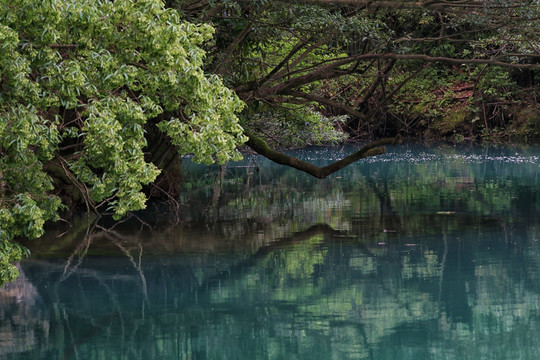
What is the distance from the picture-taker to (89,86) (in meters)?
9.23

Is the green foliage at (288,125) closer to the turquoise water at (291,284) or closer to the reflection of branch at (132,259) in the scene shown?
the turquoise water at (291,284)

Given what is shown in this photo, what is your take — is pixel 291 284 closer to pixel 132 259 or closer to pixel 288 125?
pixel 132 259

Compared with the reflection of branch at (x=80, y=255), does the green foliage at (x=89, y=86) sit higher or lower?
higher

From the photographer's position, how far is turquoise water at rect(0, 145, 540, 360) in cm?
977

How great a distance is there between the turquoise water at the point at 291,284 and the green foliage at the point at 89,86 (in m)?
1.80

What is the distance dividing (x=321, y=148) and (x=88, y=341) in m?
41.6

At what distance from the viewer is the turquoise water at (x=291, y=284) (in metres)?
9.77

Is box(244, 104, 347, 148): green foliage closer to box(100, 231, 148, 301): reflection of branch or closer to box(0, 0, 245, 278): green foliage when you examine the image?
box(100, 231, 148, 301): reflection of branch

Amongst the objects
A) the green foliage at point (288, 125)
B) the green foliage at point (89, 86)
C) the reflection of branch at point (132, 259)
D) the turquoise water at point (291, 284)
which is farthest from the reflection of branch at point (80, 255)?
the green foliage at point (288, 125)

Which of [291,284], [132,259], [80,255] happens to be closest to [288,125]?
[80,255]

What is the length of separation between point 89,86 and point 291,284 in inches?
194

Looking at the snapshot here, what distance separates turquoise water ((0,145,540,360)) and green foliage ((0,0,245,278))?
180 centimetres

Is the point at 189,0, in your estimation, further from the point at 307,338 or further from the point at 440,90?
the point at 440,90

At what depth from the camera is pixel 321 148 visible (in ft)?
168
